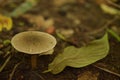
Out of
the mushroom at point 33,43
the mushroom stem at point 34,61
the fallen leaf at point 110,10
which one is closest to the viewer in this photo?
the mushroom at point 33,43

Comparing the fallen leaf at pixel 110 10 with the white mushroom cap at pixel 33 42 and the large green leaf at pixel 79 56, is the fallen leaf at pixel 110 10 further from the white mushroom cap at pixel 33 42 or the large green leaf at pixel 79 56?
the white mushroom cap at pixel 33 42

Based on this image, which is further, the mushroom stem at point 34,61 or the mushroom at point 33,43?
the mushroom stem at point 34,61

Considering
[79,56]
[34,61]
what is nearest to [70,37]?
[79,56]

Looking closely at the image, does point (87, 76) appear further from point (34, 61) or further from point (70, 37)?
point (70, 37)

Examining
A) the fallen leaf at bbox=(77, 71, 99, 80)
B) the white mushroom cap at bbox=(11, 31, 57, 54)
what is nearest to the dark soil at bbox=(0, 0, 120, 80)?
the fallen leaf at bbox=(77, 71, 99, 80)

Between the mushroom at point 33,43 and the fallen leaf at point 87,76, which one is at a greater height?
the mushroom at point 33,43

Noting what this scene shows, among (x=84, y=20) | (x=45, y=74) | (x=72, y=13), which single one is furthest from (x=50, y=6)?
(x=45, y=74)

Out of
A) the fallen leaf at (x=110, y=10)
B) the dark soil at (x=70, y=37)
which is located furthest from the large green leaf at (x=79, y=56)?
the fallen leaf at (x=110, y=10)

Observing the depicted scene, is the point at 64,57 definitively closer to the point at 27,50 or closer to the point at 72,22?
the point at 27,50
